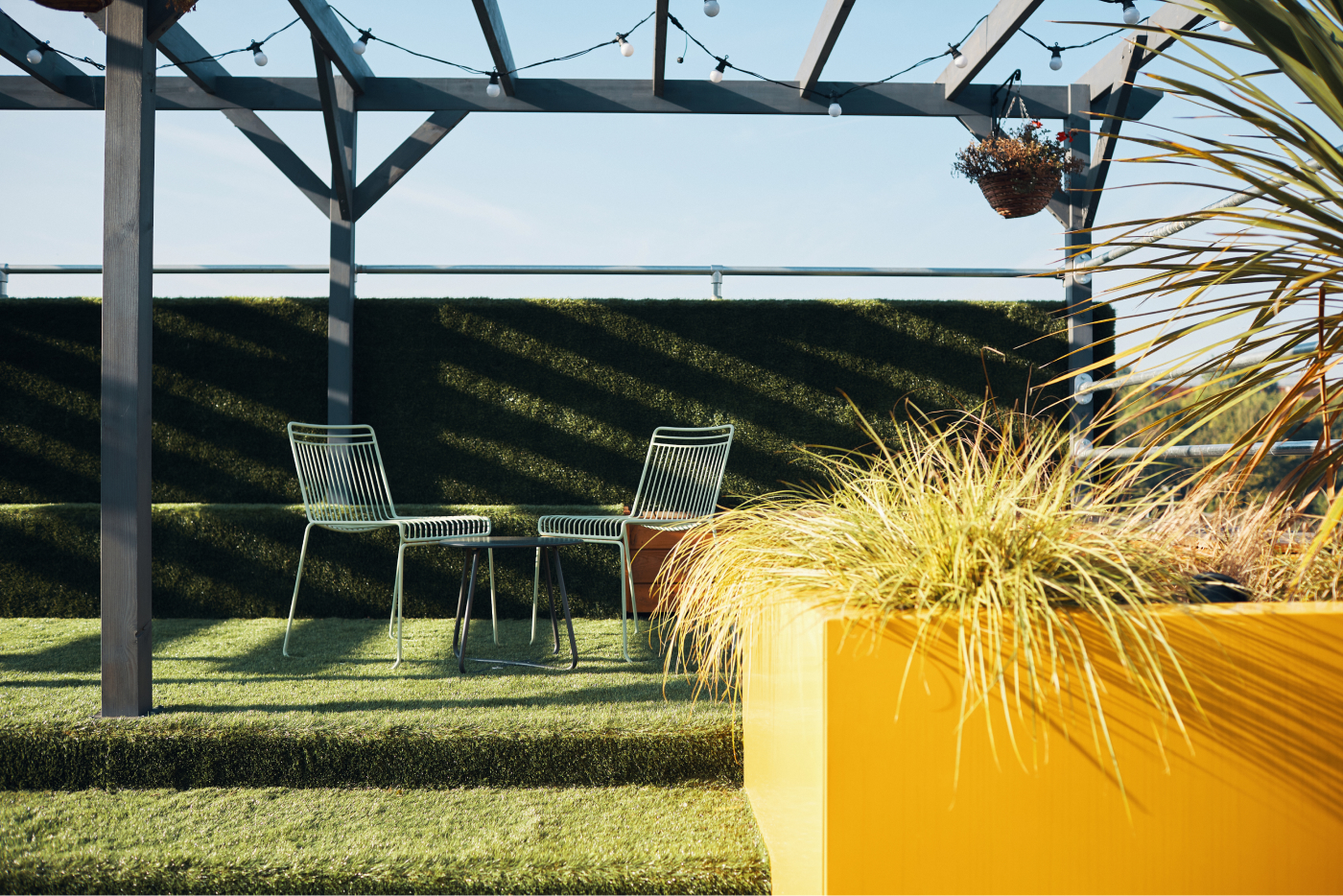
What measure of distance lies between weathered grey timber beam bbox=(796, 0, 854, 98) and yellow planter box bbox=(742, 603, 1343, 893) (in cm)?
346

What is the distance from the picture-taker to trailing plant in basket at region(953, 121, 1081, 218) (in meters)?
3.88

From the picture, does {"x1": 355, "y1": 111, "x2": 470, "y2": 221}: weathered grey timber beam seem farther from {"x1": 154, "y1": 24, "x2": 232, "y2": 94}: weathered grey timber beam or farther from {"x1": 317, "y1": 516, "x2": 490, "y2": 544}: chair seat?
{"x1": 317, "y1": 516, "x2": 490, "y2": 544}: chair seat

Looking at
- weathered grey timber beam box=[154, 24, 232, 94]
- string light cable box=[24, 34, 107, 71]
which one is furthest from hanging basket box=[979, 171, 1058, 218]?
string light cable box=[24, 34, 107, 71]

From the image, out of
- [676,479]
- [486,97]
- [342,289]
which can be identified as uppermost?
[486,97]

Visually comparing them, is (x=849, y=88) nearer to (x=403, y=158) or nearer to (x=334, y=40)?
(x=403, y=158)

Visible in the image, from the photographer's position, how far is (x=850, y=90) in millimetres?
4703

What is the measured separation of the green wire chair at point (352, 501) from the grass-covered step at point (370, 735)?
54cm

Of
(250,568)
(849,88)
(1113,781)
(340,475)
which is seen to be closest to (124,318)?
(340,475)

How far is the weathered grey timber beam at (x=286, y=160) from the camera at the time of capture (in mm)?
4645

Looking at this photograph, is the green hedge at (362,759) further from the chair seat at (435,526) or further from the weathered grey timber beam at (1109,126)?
the weathered grey timber beam at (1109,126)

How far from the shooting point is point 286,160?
464 centimetres

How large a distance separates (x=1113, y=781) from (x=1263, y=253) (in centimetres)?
97

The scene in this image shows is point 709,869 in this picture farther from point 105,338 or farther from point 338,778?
point 105,338

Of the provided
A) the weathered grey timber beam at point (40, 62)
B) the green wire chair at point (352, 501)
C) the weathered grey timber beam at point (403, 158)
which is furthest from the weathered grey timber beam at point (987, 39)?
the weathered grey timber beam at point (40, 62)
